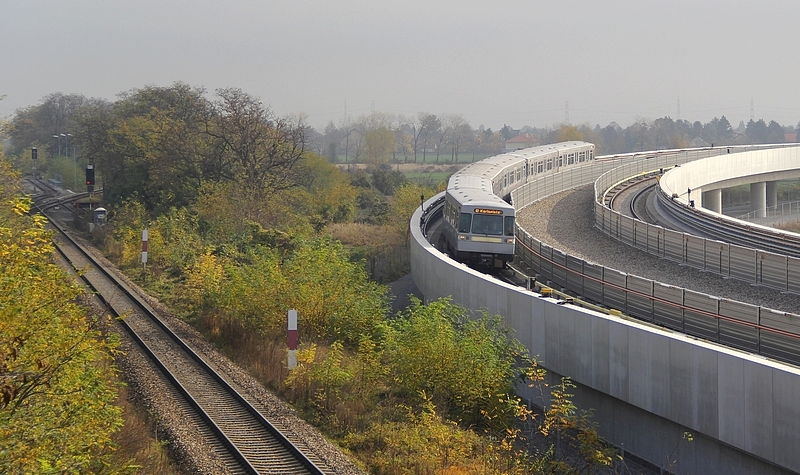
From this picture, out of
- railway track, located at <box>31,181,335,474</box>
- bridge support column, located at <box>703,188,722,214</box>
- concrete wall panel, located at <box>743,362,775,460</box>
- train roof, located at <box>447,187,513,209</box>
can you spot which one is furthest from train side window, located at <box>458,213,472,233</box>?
bridge support column, located at <box>703,188,722,214</box>

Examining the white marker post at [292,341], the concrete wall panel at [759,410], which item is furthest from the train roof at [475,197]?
the concrete wall panel at [759,410]

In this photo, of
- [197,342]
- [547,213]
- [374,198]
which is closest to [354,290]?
[197,342]

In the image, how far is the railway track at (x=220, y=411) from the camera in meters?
12.9

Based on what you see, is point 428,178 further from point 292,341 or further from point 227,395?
point 227,395

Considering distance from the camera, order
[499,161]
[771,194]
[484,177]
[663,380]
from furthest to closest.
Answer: [771,194] < [499,161] < [484,177] < [663,380]

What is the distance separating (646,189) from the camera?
58750 mm

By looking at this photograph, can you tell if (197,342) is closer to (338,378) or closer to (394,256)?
(338,378)

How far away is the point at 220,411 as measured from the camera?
50.7ft

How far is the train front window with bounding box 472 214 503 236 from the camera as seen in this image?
94.2 feet

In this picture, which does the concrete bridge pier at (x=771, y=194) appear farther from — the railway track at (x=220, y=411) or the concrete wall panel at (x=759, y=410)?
the concrete wall panel at (x=759, y=410)

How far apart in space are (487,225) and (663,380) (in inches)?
575

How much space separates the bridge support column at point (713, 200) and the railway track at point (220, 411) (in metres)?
56.0

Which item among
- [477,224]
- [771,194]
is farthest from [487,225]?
[771,194]

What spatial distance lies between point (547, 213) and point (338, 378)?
3181 centimetres
